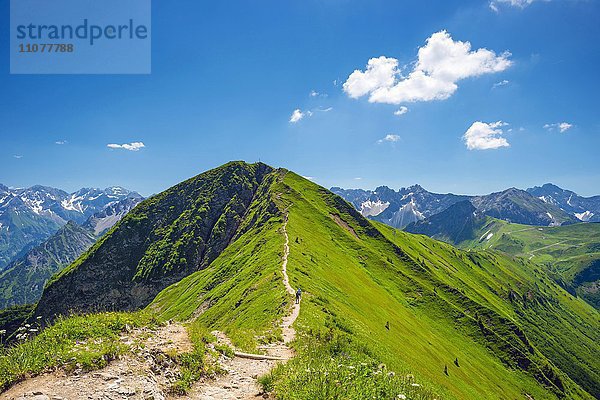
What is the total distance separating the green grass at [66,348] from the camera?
12844 mm

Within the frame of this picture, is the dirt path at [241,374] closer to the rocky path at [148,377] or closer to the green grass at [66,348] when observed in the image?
the rocky path at [148,377]

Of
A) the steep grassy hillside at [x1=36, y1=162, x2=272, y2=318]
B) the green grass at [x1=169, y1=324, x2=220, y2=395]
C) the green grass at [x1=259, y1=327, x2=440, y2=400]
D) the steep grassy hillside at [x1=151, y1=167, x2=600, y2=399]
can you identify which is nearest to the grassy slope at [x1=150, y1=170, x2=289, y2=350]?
the steep grassy hillside at [x1=151, y1=167, x2=600, y2=399]

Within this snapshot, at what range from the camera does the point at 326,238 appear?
5162 inches

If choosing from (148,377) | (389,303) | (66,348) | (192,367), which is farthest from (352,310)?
(66,348)

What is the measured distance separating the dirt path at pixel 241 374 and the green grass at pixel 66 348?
4352 millimetres

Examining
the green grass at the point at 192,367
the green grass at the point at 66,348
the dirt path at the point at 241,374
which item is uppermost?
the green grass at the point at 66,348

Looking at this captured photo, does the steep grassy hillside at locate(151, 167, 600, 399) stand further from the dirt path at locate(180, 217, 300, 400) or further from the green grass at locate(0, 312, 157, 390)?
the green grass at locate(0, 312, 157, 390)

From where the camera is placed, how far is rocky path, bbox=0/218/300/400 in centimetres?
1210

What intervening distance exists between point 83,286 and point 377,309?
160 m

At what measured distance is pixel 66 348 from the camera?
1412 cm

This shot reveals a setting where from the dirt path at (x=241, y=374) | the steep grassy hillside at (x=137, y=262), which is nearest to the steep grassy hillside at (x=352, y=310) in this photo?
the dirt path at (x=241, y=374)

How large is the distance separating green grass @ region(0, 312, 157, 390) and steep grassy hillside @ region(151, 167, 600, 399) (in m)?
7.81

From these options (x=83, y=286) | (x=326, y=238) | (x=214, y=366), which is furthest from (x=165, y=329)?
(x=83, y=286)

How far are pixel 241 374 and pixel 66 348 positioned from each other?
817cm
